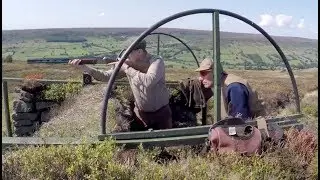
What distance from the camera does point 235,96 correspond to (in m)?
5.75

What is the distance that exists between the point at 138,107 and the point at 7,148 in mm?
2063

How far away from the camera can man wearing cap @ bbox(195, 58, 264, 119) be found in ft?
18.7

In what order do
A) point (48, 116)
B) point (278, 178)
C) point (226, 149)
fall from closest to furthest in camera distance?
point (278, 178), point (226, 149), point (48, 116)

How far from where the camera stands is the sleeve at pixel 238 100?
5691 millimetres

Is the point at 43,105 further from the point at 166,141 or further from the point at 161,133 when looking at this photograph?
the point at 166,141

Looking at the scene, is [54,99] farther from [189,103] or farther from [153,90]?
[153,90]

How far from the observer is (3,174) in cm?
410

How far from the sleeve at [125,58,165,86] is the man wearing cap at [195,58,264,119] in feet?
2.02

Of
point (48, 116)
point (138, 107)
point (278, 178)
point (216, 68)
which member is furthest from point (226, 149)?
point (48, 116)

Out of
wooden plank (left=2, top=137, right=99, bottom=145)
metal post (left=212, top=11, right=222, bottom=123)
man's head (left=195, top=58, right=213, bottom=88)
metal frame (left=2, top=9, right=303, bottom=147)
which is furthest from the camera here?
man's head (left=195, top=58, right=213, bottom=88)

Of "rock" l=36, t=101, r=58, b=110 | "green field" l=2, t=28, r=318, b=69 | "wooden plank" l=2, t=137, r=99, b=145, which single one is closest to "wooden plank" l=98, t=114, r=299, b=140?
"wooden plank" l=2, t=137, r=99, b=145

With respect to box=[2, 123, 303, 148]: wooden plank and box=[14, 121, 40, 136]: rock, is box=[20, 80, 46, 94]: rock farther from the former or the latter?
box=[2, 123, 303, 148]: wooden plank

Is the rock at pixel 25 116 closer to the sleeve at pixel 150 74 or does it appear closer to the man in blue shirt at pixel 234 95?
the sleeve at pixel 150 74

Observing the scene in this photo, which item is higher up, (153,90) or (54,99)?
(153,90)
